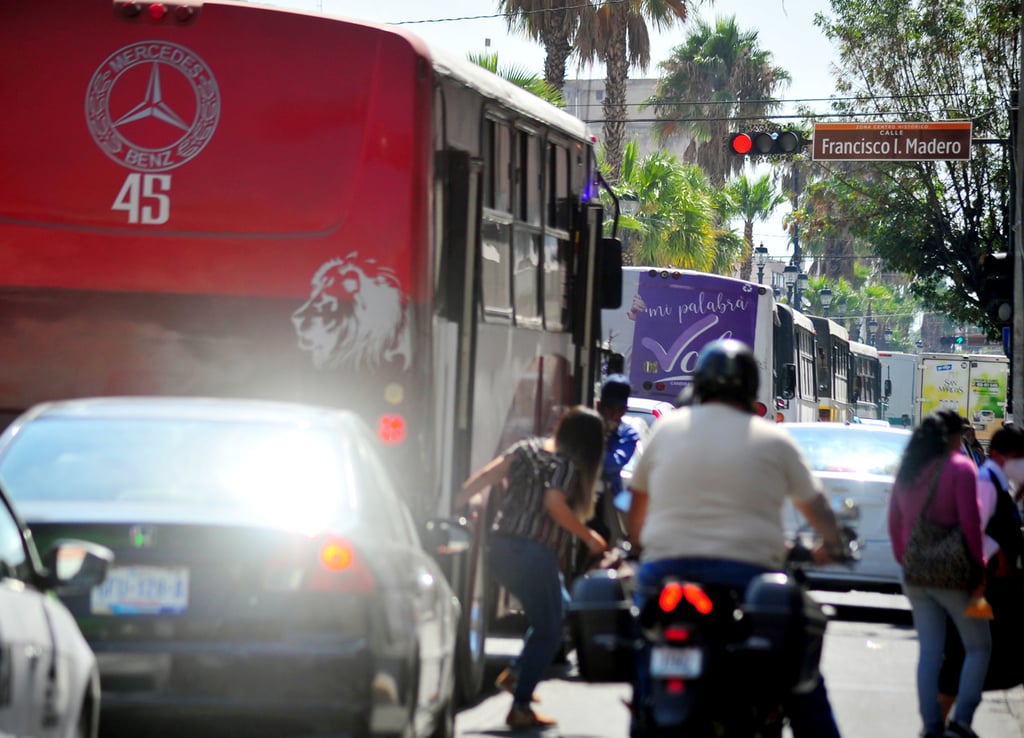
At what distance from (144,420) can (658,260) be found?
39.2 meters

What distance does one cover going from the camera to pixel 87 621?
646cm

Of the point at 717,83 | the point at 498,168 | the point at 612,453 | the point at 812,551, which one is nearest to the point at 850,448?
the point at 612,453

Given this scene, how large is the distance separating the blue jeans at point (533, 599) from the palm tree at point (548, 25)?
32.7 m

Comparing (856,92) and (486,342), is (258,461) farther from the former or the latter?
(856,92)

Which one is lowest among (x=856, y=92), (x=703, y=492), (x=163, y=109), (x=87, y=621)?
(x=87, y=621)

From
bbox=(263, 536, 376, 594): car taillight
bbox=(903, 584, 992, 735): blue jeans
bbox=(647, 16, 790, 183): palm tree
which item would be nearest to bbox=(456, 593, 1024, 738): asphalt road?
bbox=(903, 584, 992, 735): blue jeans

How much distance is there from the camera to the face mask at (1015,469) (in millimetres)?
12148

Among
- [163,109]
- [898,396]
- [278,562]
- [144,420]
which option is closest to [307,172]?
[163,109]

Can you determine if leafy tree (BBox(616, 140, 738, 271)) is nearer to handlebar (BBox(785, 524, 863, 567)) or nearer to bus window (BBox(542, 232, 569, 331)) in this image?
bus window (BBox(542, 232, 569, 331))

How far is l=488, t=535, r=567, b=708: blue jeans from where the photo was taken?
30.7ft

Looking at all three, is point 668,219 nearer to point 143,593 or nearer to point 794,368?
point 794,368

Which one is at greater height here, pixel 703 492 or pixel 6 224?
pixel 6 224

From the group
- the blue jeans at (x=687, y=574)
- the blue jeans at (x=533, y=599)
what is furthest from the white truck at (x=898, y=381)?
the blue jeans at (x=687, y=574)

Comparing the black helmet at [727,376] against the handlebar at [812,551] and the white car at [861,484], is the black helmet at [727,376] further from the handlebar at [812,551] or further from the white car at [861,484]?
the white car at [861,484]
